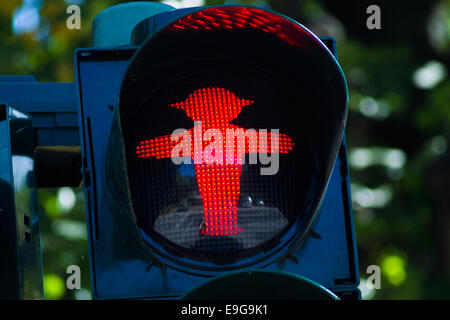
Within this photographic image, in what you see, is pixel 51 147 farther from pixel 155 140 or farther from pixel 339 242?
pixel 339 242

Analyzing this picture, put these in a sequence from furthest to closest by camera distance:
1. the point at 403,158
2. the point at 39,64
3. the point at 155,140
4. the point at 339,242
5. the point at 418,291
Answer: the point at 39,64 → the point at 403,158 → the point at 418,291 → the point at 339,242 → the point at 155,140

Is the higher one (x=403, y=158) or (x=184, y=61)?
(x=184, y=61)

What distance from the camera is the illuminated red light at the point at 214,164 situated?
1507 mm

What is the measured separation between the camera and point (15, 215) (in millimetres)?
1461

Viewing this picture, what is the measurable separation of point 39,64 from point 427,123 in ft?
9.63

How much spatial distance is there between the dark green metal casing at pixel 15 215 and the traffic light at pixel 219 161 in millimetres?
139

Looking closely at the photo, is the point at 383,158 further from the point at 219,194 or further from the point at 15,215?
the point at 15,215

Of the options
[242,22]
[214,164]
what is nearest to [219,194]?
[214,164]

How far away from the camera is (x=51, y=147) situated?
176 cm

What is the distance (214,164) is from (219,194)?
0.07 metres

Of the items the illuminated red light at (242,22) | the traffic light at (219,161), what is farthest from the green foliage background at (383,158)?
the illuminated red light at (242,22)

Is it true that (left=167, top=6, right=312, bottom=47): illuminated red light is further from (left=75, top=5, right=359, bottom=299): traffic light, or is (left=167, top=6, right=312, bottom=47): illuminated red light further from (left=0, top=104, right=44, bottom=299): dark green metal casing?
(left=0, top=104, right=44, bottom=299): dark green metal casing
